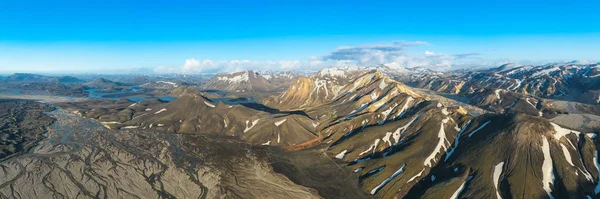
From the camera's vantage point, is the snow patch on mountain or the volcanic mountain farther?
the volcanic mountain

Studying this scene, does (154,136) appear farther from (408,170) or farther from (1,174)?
(408,170)

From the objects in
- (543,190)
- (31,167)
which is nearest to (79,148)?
(31,167)

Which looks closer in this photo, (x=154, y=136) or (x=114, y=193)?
(x=114, y=193)

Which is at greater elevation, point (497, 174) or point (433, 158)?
point (497, 174)

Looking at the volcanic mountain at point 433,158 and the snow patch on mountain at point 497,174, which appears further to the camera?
the volcanic mountain at point 433,158

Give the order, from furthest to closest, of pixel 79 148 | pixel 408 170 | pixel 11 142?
pixel 11 142 → pixel 79 148 → pixel 408 170

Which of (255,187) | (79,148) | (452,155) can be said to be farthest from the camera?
(79,148)

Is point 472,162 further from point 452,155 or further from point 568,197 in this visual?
point 568,197

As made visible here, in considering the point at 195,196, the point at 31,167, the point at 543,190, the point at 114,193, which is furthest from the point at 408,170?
the point at 31,167

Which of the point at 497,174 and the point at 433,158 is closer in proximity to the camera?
the point at 497,174
